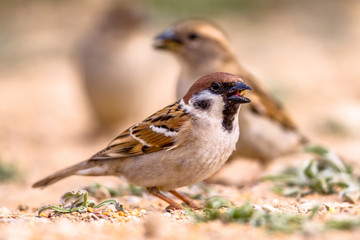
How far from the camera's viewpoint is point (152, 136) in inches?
185

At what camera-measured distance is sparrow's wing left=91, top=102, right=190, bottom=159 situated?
454 cm

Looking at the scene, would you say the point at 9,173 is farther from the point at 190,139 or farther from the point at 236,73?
the point at 190,139

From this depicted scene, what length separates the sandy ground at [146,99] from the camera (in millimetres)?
3801

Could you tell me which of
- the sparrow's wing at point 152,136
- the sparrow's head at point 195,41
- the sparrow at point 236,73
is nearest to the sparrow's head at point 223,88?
the sparrow's wing at point 152,136

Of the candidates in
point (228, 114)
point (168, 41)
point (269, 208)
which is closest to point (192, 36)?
point (168, 41)

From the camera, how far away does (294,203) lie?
191 inches

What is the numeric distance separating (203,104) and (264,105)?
2223 mm

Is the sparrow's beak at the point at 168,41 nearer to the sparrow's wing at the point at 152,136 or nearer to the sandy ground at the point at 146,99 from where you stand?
the sandy ground at the point at 146,99

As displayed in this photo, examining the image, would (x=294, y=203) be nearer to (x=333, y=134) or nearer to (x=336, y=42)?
(x=333, y=134)

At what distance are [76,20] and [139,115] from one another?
6781 mm

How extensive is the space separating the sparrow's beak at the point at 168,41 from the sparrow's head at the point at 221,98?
235cm

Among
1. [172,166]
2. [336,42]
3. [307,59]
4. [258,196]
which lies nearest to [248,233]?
[172,166]

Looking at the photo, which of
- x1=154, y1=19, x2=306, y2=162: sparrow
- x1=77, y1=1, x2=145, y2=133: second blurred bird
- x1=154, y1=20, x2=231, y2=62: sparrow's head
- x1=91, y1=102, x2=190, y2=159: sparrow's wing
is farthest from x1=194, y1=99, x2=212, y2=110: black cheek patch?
x1=77, y1=1, x2=145, y2=133: second blurred bird

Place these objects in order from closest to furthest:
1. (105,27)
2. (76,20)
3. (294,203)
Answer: (294,203) < (105,27) < (76,20)
